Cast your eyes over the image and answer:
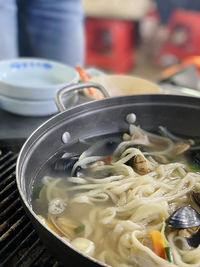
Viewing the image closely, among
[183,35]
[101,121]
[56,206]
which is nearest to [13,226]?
[56,206]

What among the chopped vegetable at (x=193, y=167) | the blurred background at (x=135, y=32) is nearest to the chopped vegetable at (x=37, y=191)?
the chopped vegetable at (x=193, y=167)

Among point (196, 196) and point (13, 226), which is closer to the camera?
point (13, 226)

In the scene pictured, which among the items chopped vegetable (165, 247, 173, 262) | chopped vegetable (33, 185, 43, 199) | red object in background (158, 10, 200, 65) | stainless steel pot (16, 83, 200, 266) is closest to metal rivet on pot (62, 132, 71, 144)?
stainless steel pot (16, 83, 200, 266)

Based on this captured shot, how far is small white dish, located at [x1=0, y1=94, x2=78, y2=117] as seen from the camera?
2.29m

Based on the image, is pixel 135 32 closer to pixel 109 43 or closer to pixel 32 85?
pixel 109 43

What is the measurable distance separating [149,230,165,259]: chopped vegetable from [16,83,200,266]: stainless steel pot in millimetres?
581

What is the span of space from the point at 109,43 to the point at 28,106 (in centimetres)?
473

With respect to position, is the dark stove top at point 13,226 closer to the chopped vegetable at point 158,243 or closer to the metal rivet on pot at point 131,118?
the chopped vegetable at point 158,243

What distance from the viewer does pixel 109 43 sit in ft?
22.0

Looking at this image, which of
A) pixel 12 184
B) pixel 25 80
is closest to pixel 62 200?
pixel 12 184

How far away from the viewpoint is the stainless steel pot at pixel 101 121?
5.65 ft

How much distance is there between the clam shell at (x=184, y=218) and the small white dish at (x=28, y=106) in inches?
46.6

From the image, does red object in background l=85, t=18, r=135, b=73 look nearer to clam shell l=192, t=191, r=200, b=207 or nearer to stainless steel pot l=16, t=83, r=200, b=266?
stainless steel pot l=16, t=83, r=200, b=266

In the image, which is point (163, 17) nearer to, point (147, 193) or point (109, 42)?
point (109, 42)
